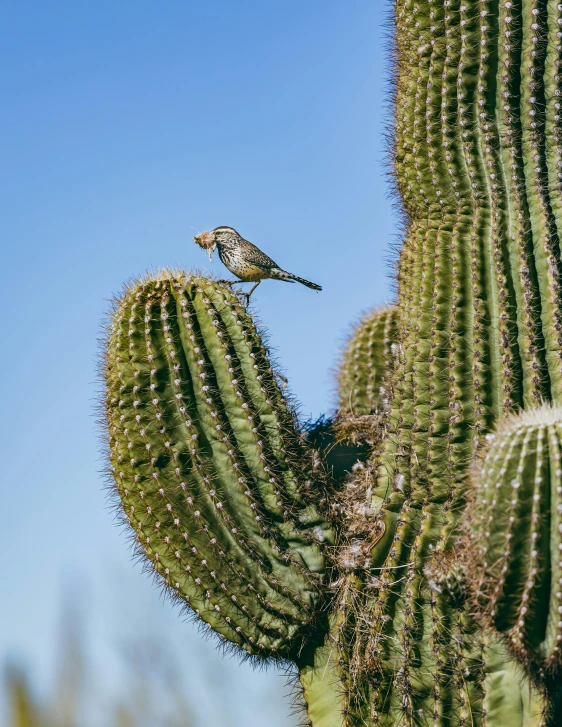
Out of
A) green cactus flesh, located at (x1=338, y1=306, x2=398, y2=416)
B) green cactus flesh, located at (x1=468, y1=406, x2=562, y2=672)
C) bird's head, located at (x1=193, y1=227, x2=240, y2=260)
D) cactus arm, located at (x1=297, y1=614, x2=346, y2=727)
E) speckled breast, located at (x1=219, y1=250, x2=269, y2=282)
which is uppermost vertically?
bird's head, located at (x1=193, y1=227, x2=240, y2=260)

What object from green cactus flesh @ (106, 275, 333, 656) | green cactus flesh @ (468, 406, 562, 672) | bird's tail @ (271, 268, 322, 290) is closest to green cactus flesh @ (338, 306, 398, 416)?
bird's tail @ (271, 268, 322, 290)

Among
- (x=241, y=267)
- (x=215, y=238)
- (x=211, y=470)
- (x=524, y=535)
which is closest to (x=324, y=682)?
(x=211, y=470)

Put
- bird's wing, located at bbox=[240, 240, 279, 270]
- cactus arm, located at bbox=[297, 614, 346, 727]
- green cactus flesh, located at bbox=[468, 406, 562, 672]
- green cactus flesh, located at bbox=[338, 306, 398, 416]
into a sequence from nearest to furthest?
1. green cactus flesh, located at bbox=[468, 406, 562, 672]
2. cactus arm, located at bbox=[297, 614, 346, 727]
3. bird's wing, located at bbox=[240, 240, 279, 270]
4. green cactus flesh, located at bbox=[338, 306, 398, 416]

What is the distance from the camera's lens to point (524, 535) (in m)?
3.22

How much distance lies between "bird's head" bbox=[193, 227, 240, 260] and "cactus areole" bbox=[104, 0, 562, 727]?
111cm

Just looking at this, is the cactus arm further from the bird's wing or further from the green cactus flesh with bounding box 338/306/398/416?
the bird's wing

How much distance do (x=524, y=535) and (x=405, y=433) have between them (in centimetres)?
117

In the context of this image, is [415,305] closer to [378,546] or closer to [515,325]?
[515,325]

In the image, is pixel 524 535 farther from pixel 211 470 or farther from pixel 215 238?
pixel 215 238

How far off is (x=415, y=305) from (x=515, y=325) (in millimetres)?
462

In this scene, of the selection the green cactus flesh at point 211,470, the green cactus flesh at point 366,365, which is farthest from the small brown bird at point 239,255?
the green cactus flesh at point 211,470

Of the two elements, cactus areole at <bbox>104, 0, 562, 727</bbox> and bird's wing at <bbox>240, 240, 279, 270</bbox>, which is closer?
cactus areole at <bbox>104, 0, 562, 727</bbox>

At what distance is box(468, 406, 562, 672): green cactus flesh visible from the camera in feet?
10.4

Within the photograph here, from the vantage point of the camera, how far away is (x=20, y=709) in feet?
8.98
